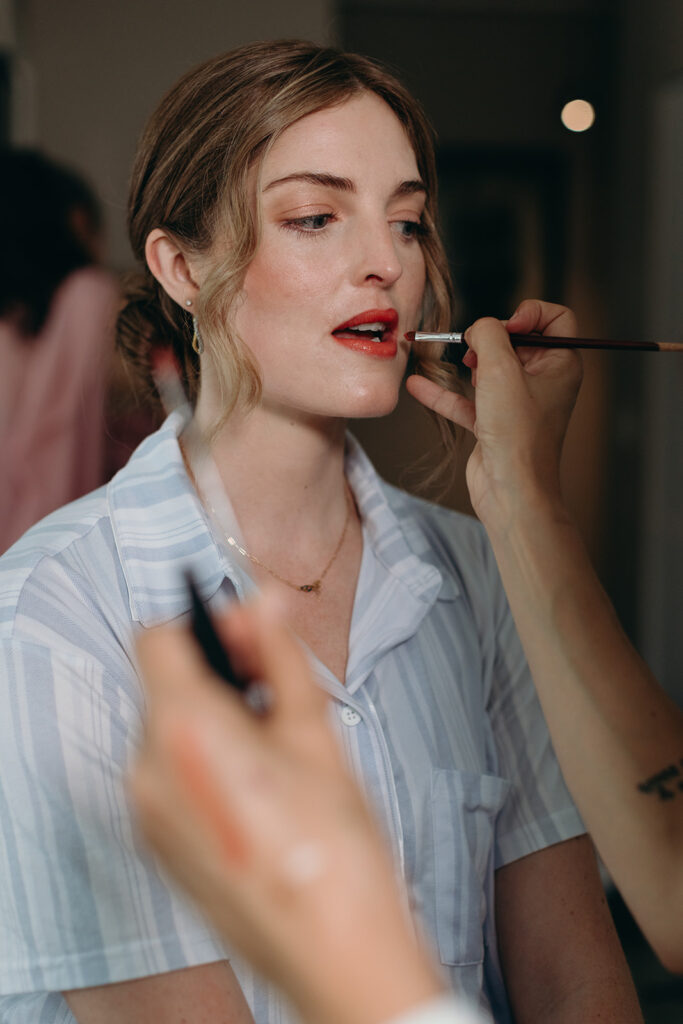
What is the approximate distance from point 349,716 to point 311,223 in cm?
47

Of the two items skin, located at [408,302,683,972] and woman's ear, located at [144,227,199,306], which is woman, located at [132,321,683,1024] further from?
woman's ear, located at [144,227,199,306]

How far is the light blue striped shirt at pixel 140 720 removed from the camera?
0.77 meters

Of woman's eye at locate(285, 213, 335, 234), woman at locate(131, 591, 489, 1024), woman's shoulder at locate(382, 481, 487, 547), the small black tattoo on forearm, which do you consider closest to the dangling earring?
woman's eye at locate(285, 213, 335, 234)

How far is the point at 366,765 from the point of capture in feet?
3.09

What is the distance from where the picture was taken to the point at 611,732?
2.14 feet

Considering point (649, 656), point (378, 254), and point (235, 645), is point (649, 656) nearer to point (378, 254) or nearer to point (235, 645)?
point (378, 254)

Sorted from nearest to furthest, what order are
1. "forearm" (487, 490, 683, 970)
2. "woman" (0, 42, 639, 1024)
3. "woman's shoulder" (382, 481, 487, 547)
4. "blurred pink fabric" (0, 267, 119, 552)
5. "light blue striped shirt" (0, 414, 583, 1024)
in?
1. "forearm" (487, 490, 683, 970)
2. "light blue striped shirt" (0, 414, 583, 1024)
3. "woman" (0, 42, 639, 1024)
4. "woman's shoulder" (382, 481, 487, 547)
5. "blurred pink fabric" (0, 267, 119, 552)

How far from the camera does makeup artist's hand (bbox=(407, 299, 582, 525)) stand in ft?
2.52

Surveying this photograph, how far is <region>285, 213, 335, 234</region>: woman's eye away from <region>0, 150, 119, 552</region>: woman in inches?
24.4

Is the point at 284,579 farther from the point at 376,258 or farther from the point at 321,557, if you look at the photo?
the point at 376,258

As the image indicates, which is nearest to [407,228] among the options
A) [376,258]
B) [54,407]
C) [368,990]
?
[376,258]

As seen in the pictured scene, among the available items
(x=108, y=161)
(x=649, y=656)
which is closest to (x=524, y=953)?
(x=649, y=656)

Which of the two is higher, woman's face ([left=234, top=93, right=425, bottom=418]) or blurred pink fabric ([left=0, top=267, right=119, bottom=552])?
blurred pink fabric ([left=0, top=267, right=119, bottom=552])

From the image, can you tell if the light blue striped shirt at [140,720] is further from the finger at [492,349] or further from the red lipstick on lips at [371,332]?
the finger at [492,349]
